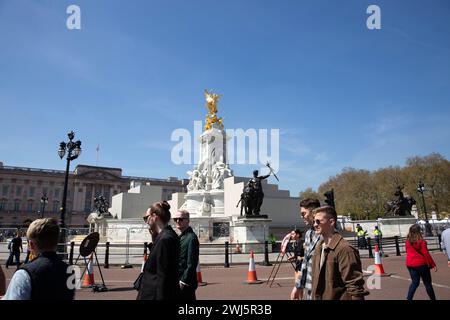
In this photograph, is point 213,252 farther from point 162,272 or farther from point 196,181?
point 196,181

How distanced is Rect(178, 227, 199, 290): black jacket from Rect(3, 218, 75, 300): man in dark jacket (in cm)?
177

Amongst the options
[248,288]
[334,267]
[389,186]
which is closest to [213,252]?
[248,288]

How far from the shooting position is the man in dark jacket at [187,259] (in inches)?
165

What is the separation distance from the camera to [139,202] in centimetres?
4366

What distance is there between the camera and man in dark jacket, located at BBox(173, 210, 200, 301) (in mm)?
4199

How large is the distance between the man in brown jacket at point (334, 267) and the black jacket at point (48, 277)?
250 cm

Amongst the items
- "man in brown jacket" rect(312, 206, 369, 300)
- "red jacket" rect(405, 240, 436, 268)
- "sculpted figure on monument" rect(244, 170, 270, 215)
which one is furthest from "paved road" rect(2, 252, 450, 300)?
"sculpted figure on monument" rect(244, 170, 270, 215)

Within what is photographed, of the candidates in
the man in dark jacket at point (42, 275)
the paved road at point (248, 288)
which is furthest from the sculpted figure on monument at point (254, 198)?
the man in dark jacket at point (42, 275)

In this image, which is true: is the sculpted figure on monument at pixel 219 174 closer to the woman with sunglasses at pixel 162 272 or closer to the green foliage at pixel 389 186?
the woman with sunglasses at pixel 162 272

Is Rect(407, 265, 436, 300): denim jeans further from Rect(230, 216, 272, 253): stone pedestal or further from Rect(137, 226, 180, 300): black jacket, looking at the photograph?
Rect(230, 216, 272, 253): stone pedestal

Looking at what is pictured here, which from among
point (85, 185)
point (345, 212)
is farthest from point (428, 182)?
point (85, 185)

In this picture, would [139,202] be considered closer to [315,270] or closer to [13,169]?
[315,270]

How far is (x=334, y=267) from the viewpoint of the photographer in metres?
3.16
